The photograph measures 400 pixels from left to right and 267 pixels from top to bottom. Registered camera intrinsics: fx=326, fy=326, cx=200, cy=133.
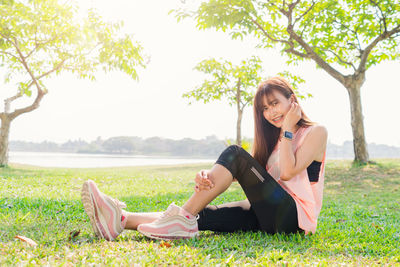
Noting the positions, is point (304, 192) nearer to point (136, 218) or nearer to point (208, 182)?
point (208, 182)

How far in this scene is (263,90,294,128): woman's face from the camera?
289 centimetres

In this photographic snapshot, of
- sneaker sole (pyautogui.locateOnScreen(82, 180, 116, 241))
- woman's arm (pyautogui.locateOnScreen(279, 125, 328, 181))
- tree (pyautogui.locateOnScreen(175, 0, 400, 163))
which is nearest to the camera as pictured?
sneaker sole (pyautogui.locateOnScreen(82, 180, 116, 241))

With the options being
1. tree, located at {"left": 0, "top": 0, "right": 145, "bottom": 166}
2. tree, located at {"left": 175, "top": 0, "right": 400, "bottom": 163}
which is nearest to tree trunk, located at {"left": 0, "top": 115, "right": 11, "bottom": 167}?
tree, located at {"left": 0, "top": 0, "right": 145, "bottom": 166}

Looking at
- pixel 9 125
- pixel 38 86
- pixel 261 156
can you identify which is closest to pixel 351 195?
pixel 261 156

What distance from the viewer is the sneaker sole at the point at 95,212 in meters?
2.54

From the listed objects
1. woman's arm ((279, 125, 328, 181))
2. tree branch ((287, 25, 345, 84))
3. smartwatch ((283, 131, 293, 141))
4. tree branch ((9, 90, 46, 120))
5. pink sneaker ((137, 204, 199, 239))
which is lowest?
pink sneaker ((137, 204, 199, 239))

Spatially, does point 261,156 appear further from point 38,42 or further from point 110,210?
point 38,42

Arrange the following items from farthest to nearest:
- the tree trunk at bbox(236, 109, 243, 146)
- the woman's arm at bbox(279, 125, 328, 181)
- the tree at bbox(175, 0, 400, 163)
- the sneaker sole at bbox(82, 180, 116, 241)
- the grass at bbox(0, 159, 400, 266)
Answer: the tree trunk at bbox(236, 109, 243, 146), the tree at bbox(175, 0, 400, 163), the woman's arm at bbox(279, 125, 328, 181), the sneaker sole at bbox(82, 180, 116, 241), the grass at bbox(0, 159, 400, 266)

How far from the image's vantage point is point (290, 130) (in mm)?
2766

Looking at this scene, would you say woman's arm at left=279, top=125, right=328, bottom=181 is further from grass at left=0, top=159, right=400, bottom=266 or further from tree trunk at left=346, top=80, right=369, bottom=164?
tree trunk at left=346, top=80, right=369, bottom=164

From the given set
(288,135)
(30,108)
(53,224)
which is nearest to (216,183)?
(288,135)

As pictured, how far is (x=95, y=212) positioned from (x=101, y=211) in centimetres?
5

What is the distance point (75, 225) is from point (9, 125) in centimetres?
1232

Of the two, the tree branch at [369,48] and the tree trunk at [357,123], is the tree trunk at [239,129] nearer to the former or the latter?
the tree trunk at [357,123]
